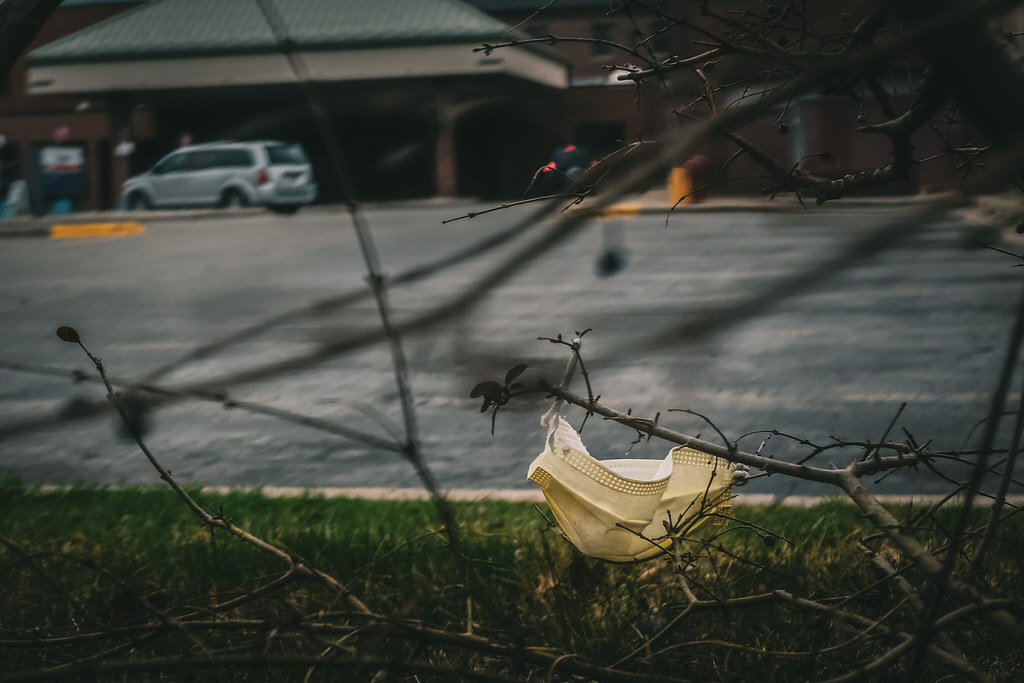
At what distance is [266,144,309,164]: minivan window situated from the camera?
25141mm

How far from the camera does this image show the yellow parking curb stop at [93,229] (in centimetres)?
2185

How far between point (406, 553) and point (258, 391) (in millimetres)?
4305

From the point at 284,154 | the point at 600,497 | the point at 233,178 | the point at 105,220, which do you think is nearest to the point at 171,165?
the point at 233,178

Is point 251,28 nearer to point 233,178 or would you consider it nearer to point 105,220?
point 233,178

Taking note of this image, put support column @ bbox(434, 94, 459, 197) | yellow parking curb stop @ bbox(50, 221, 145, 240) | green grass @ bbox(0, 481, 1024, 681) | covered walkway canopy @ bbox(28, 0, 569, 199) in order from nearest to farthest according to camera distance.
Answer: green grass @ bbox(0, 481, 1024, 681) → yellow parking curb stop @ bbox(50, 221, 145, 240) → covered walkway canopy @ bbox(28, 0, 569, 199) → support column @ bbox(434, 94, 459, 197)

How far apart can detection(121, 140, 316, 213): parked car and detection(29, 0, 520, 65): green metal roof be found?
8.76ft

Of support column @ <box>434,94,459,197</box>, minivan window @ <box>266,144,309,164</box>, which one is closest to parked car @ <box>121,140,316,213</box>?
minivan window @ <box>266,144,309,164</box>

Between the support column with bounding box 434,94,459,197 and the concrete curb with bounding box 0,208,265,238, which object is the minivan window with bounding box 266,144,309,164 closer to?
the concrete curb with bounding box 0,208,265,238

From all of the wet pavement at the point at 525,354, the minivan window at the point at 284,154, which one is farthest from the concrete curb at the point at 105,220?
the wet pavement at the point at 525,354

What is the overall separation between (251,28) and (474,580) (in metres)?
26.5

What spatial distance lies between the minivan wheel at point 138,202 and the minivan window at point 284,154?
154 inches

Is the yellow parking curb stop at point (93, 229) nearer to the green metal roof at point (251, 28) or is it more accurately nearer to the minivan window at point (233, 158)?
the minivan window at point (233, 158)

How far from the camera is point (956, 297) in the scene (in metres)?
10.6

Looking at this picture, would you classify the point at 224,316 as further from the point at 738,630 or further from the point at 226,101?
the point at 226,101
